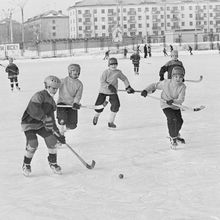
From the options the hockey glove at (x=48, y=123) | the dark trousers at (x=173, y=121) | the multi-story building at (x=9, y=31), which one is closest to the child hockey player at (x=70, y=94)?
the dark trousers at (x=173, y=121)

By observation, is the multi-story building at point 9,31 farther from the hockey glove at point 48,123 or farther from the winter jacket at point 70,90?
the hockey glove at point 48,123

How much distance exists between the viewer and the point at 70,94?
275 inches

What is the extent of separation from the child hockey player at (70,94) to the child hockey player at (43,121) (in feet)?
4.59

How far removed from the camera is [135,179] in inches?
206

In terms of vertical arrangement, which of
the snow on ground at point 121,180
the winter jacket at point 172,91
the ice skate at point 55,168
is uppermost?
the winter jacket at point 172,91

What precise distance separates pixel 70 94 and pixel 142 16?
104060 millimetres

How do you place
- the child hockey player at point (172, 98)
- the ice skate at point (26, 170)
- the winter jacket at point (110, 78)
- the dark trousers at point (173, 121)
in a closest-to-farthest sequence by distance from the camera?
1. the ice skate at point (26, 170)
2. the child hockey player at point (172, 98)
3. the dark trousers at point (173, 121)
4. the winter jacket at point (110, 78)

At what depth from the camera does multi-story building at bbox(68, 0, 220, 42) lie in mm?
104750

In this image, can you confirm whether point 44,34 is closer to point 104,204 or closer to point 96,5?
point 96,5

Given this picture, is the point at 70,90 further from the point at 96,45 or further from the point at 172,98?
the point at 96,45

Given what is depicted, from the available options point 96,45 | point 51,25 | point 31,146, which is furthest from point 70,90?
point 51,25

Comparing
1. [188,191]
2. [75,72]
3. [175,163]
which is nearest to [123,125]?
[75,72]

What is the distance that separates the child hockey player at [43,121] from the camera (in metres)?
5.17

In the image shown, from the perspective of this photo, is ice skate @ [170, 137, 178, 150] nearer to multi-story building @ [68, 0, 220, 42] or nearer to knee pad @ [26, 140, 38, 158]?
knee pad @ [26, 140, 38, 158]
